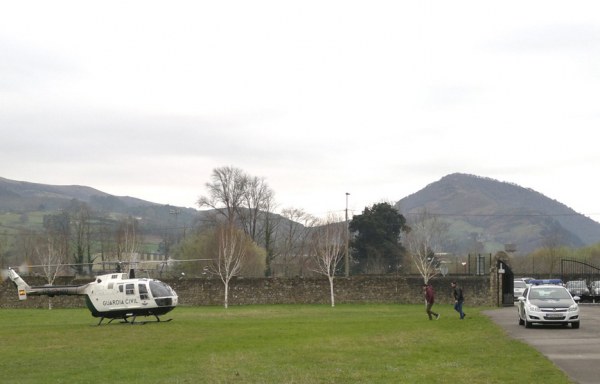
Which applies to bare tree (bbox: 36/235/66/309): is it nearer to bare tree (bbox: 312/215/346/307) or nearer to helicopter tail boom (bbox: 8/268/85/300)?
bare tree (bbox: 312/215/346/307)

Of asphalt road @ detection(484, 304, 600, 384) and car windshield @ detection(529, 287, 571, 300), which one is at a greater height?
car windshield @ detection(529, 287, 571, 300)

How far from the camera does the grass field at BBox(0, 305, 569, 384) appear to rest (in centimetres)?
1591

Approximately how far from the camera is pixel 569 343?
21.4m

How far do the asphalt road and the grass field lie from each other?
1.42 feet

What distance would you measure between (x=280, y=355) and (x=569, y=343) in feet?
24.8

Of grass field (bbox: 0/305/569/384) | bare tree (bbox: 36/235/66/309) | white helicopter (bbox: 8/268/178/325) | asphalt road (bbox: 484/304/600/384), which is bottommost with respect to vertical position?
grass field (bbox: 0/305/569/384)

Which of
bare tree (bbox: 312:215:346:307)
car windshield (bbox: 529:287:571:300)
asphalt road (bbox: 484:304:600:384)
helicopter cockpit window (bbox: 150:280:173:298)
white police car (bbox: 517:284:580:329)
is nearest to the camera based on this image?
asphalt road (bbox: 484:304:600:384)

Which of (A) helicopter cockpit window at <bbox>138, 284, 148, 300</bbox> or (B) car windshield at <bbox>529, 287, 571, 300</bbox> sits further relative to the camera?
(A) helicopter cockpit window at <bbox>138, 284, 148, 300</bbox>

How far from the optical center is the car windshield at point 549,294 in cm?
2684

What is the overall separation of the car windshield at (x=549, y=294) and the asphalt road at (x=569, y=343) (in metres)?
0.99

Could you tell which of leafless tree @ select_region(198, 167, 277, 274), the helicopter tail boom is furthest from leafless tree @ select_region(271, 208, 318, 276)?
the helicopter tail boom

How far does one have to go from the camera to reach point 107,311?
36781 mm

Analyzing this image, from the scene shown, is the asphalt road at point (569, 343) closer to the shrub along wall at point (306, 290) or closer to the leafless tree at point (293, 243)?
the shrub along wall at point (306, 290)

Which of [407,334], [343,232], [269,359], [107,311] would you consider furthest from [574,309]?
[343,232]
